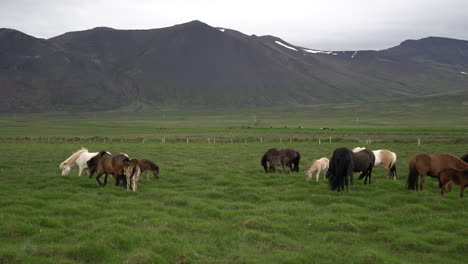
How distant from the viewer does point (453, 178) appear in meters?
14.8

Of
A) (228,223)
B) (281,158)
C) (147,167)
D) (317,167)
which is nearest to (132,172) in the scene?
(147,167)

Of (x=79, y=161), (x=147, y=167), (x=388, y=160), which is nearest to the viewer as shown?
(x=147, y=167)

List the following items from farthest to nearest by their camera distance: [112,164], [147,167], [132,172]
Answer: [147,167]
[112,164]
[132,172]

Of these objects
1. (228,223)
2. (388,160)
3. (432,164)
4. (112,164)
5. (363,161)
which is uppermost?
(432,164)

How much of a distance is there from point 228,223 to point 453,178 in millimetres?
9545

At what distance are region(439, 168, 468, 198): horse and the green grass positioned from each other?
1.83ft

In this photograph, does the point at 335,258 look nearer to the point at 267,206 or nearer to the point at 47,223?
the point at 267,206

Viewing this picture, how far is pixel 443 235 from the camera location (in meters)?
10.4

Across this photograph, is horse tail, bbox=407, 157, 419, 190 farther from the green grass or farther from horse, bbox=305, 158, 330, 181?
horse, bbox=305, 158, 330, 181

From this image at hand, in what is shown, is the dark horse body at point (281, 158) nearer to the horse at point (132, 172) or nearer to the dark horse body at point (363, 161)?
the dark horse body at point (363, 161)

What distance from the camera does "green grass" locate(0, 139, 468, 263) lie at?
9086 millimetres

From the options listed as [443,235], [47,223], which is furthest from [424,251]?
[47,223]

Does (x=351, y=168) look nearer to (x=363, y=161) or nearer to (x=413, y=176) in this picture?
(x=363, y=161)

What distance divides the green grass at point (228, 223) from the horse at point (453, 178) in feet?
1.83
